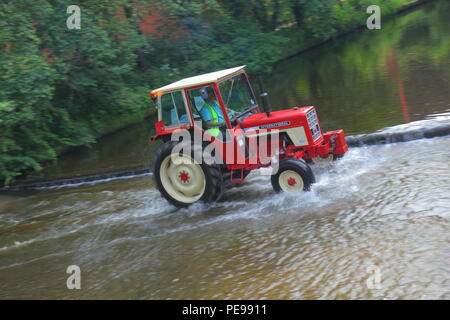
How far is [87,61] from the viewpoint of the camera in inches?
669

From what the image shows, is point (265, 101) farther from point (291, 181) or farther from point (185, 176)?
point (185, 176)

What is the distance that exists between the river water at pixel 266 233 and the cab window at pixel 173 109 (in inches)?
61.3

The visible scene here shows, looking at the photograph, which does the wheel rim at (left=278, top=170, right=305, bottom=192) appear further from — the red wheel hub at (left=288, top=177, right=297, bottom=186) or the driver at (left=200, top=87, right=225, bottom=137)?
the driver at (left=200, top=87, right=225, bottom=137)

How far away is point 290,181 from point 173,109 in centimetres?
237

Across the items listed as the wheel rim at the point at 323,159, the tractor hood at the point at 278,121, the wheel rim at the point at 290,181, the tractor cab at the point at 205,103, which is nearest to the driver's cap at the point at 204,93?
the tractor cab at the point at 205,103

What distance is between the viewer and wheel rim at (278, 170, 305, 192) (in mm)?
8297

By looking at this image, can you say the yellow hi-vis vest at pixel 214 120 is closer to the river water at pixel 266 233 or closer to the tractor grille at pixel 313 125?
the river water at pixel 266 233

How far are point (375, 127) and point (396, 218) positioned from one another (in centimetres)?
493

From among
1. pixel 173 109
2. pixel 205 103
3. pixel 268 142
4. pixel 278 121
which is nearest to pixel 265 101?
pixel 278 121

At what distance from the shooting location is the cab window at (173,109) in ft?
29.1

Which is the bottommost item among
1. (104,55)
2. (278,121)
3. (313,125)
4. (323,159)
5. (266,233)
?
(266,233)

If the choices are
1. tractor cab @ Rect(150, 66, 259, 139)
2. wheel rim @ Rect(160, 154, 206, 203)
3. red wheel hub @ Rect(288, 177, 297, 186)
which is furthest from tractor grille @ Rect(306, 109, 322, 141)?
wheel rim @ Rect(160, 154, 206, 203)

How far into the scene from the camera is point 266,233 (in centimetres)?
739
